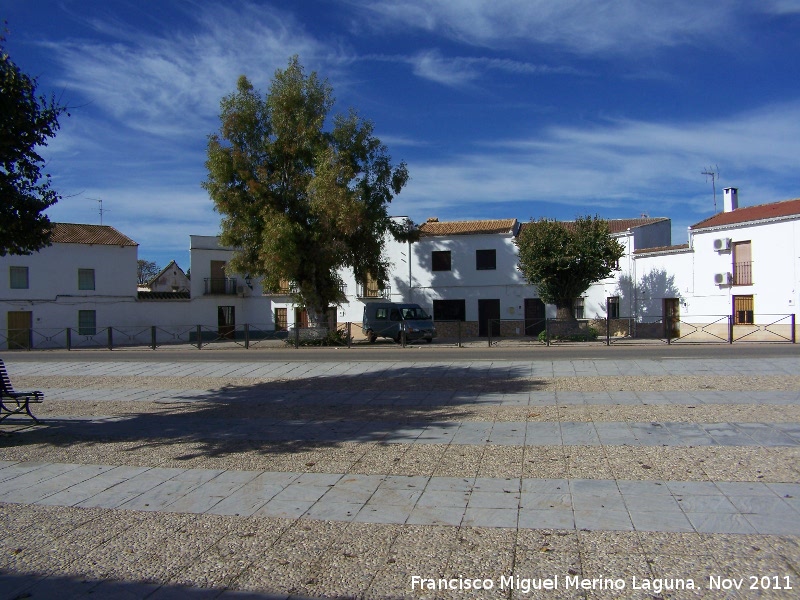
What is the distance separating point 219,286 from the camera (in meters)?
39.0

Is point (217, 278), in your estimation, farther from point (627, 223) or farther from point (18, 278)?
point (627, 223)

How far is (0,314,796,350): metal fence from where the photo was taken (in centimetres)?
2619

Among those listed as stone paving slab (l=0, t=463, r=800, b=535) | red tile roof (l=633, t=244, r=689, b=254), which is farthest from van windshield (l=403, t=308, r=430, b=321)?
stone paving slab (l=0, t=463, r=800, b=535)

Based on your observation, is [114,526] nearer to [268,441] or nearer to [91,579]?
[91,579]

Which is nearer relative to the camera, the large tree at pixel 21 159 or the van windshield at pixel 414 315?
the large tree at pixel 21 159

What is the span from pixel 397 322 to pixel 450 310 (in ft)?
27.8

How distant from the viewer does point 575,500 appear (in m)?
5.51

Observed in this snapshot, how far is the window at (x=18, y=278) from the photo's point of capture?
109 feet

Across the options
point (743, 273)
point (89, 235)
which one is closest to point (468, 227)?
point (743, 273)

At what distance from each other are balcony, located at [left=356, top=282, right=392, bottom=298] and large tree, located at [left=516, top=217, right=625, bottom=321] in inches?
417

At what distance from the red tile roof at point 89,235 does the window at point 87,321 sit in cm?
399

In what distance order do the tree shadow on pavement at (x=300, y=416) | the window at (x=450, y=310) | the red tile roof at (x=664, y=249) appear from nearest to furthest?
the tree shadow on pavement at (x=300, y=416) < the red tile roof at (x=664, y=249) < the window at (x=450, y=310)

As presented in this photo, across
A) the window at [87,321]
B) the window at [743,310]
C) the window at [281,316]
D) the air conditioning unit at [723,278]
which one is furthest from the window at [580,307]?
the window at [87,321]

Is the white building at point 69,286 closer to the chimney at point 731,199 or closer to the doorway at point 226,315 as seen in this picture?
the doorway at point 226,315
